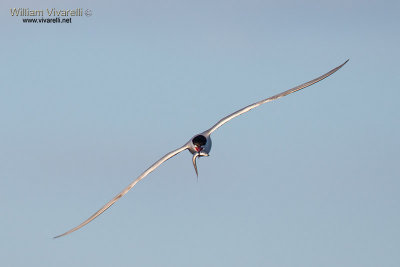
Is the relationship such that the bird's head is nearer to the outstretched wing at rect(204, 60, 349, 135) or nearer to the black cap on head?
the black cap on head

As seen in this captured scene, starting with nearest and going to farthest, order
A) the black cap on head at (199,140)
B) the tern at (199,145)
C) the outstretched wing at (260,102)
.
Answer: the black cap on head at (199,140) → the tern at (199,145) → the outstretched wing at (260,102)

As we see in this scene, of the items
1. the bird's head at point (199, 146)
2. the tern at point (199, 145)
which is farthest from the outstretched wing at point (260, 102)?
the bird's head at point (199, 146)

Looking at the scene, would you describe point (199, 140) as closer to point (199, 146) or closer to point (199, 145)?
point (199, 145)

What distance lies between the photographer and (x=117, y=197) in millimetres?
76812

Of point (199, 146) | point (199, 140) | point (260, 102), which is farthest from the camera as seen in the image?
point (260, 102)

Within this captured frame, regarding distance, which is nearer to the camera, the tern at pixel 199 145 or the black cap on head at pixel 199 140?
Result: the black cap on head at pixel 199 140

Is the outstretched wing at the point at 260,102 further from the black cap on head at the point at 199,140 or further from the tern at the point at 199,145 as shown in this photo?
the black cap on head at the point at 199,140

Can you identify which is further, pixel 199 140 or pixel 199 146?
pixel 199 146

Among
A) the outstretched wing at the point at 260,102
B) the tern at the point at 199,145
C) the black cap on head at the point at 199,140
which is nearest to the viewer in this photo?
the black cap on head at the point at 199,140

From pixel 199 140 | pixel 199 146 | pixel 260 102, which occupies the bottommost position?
pixel 199 146

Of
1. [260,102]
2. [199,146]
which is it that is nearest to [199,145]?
[199,146]

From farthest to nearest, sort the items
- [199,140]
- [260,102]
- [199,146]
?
[260,102], [199,146], [199,140]

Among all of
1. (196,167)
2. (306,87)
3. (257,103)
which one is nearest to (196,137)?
(196,167)

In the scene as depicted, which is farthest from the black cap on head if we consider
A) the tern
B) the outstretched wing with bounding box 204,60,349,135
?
the outstretched wing with bounding box 204,60,349,135
